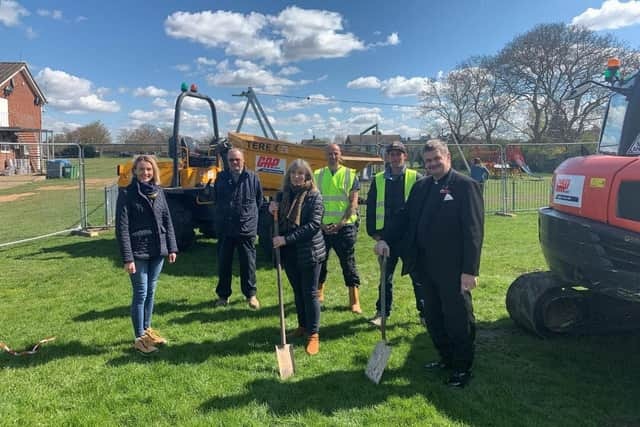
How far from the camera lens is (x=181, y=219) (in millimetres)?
7551

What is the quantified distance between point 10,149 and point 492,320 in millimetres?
33177

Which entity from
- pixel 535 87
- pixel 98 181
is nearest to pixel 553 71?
pixel 535 87

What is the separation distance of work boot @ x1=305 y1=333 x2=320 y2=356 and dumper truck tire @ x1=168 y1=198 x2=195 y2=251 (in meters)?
4.06

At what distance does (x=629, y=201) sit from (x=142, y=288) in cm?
393

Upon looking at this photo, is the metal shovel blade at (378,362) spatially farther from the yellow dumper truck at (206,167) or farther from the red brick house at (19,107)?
the red brick house at (19,107)

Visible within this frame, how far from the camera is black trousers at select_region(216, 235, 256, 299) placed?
5.39 m

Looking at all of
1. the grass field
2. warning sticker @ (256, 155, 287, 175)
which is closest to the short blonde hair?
the grass field

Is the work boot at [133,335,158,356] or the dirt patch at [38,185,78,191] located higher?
the dirt patch at [38,185,78,191]

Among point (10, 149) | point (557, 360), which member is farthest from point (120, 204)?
point (10, 149)

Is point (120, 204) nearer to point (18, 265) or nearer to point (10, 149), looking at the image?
point (18, 265)

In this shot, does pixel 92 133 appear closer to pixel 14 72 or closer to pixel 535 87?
pixel 14 72

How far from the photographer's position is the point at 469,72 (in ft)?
141

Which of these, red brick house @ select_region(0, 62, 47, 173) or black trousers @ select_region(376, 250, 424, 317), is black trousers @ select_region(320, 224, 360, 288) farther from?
red brick house @ select_region(0, 62, 47, 173)

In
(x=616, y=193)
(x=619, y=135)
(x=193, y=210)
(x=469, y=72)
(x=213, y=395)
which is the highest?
(x=469, y=72)
